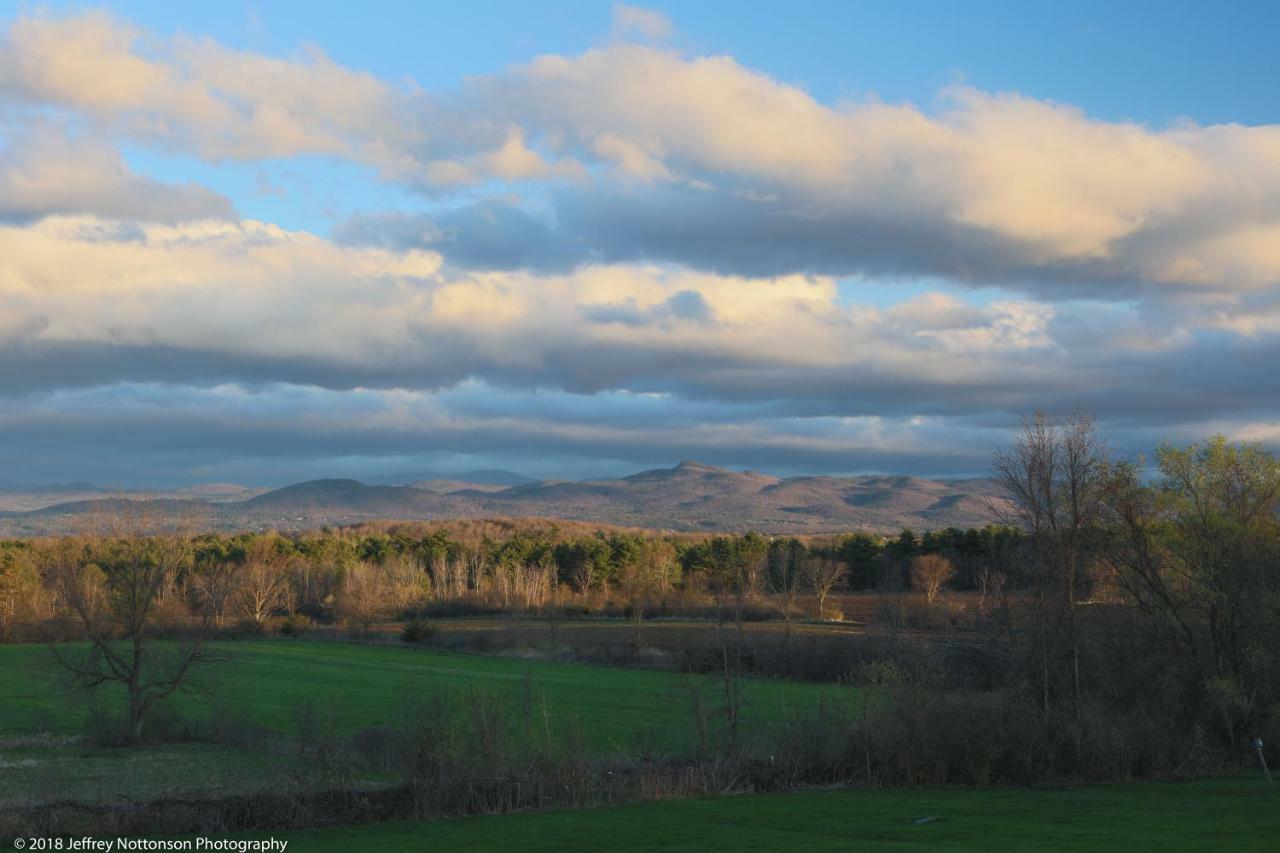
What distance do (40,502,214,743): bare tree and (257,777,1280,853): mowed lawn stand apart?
25.1m

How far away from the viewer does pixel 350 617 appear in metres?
125

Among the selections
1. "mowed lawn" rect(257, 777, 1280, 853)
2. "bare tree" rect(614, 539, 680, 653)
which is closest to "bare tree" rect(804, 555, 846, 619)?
"bare tree" rect(614, 539, 680, 653)

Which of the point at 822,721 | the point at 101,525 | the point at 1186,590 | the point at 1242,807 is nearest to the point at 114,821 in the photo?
the point at 822,721

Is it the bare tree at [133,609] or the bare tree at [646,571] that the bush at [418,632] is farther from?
the bare tree at [133,609]

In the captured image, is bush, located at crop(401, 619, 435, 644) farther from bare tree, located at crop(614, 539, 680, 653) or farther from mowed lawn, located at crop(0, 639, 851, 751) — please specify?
bare tree, located at crop(614, 539, 680, 653)

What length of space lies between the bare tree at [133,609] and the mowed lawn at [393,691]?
171cm

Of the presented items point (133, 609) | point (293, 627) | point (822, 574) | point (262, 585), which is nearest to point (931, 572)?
point (822, 574)

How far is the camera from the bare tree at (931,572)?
117 meters

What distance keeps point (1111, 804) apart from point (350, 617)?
10415 centimetres

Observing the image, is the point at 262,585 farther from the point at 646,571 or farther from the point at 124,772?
the point at 124,772

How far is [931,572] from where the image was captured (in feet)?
391

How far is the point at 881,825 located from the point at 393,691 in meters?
49.3

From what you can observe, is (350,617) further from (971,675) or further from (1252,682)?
(1252,682)

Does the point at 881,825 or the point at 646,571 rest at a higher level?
the point at 881,825
